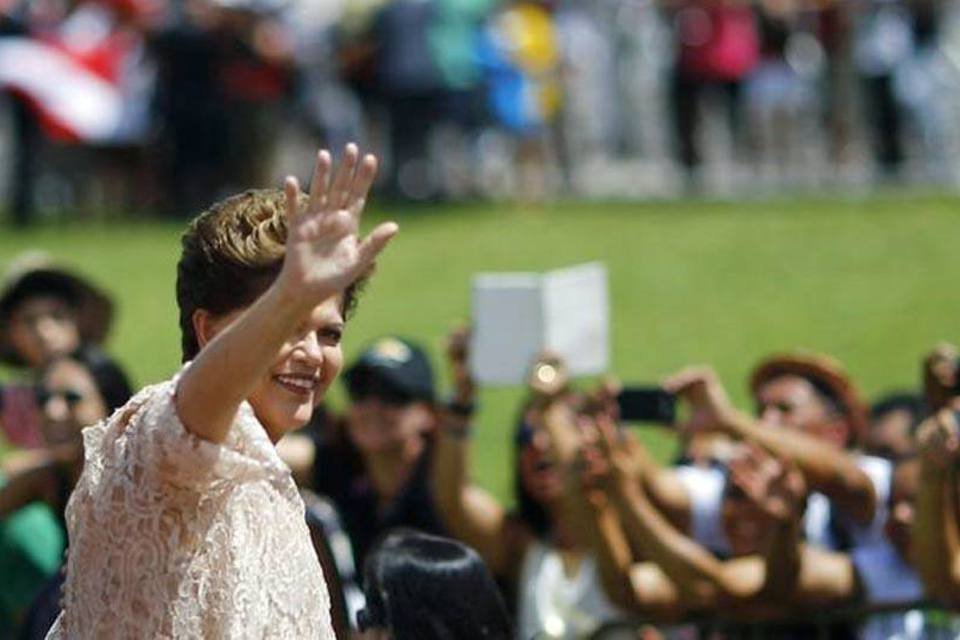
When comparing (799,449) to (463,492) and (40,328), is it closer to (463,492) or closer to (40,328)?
(463,492)

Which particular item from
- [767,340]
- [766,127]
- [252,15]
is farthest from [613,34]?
[767,340]

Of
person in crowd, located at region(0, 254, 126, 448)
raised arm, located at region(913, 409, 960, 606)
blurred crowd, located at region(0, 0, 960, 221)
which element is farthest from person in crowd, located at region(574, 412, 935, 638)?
blurred crowd, located at region(0, 0, 960, 221)

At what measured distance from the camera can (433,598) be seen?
4.98 meters

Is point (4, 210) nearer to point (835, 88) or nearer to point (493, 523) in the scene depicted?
point (835, 88)

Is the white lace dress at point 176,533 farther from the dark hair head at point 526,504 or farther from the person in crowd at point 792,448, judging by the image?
the dark hair head at point 526,504

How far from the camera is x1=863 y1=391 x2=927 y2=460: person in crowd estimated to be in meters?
8.40

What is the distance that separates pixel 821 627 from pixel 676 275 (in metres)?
10.5

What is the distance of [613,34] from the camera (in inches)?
837

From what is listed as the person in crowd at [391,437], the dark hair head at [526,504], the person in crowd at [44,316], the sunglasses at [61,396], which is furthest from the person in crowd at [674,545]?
the person in crowd at [44,316]

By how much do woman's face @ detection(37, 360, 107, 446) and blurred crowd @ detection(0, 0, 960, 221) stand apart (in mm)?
11923

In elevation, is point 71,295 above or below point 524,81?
below

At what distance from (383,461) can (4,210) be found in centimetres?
1296

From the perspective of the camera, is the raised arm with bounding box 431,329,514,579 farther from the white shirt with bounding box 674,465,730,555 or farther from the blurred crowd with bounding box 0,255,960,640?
the white shirt with bounding box 674,465,730,555

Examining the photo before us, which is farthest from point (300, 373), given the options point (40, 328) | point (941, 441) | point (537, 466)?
point (40, 328)
